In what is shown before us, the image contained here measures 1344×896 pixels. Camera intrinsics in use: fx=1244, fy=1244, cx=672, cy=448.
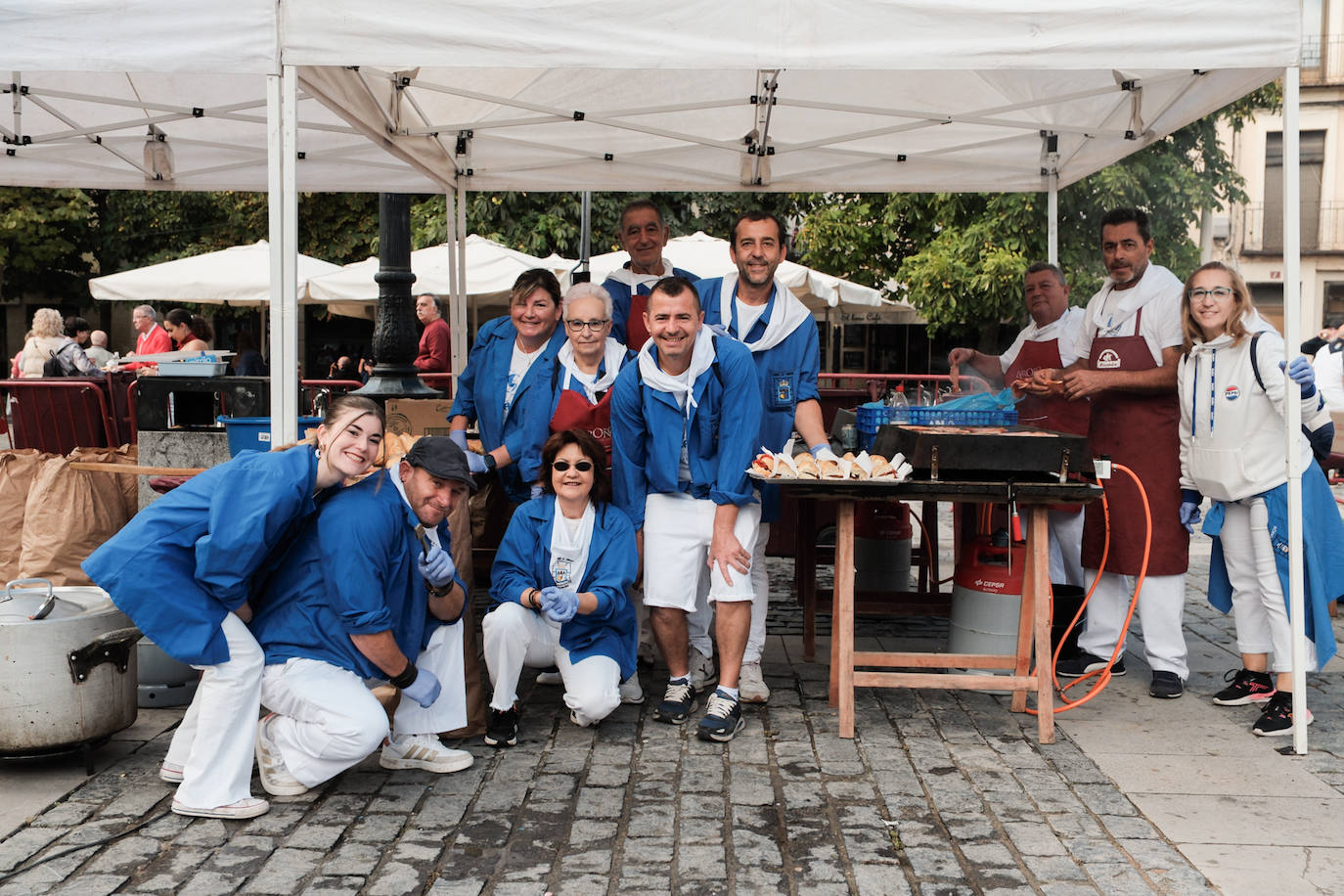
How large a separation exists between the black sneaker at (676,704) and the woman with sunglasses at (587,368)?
945 millimetres

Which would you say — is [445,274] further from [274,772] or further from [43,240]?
[43,240]

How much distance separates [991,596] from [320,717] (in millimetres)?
2664

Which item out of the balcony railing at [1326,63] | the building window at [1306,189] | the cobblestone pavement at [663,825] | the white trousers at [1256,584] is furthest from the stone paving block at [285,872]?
the balcony railing at [1326,63]

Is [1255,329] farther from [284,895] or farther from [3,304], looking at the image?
[3,304]

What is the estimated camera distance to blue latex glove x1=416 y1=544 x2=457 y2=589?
4.07 meters

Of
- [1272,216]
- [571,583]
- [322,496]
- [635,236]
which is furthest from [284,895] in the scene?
[1272,216]

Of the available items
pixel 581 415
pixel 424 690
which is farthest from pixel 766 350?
pixel 424 690

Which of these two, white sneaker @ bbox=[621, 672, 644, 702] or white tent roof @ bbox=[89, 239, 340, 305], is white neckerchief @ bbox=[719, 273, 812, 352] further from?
white tent roof @ bbox=[89, 239, 340, 305]

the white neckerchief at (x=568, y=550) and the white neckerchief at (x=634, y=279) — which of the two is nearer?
the white neckerchief at (x=568, y=550)

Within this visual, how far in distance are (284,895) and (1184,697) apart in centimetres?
378

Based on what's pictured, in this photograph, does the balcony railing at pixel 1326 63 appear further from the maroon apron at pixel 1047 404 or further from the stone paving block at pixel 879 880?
the stone paving block at pixel 879 880

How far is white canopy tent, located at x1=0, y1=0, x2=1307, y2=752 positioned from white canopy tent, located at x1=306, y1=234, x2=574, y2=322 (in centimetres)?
550

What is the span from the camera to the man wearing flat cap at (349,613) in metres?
3.81

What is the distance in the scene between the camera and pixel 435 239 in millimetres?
17141
